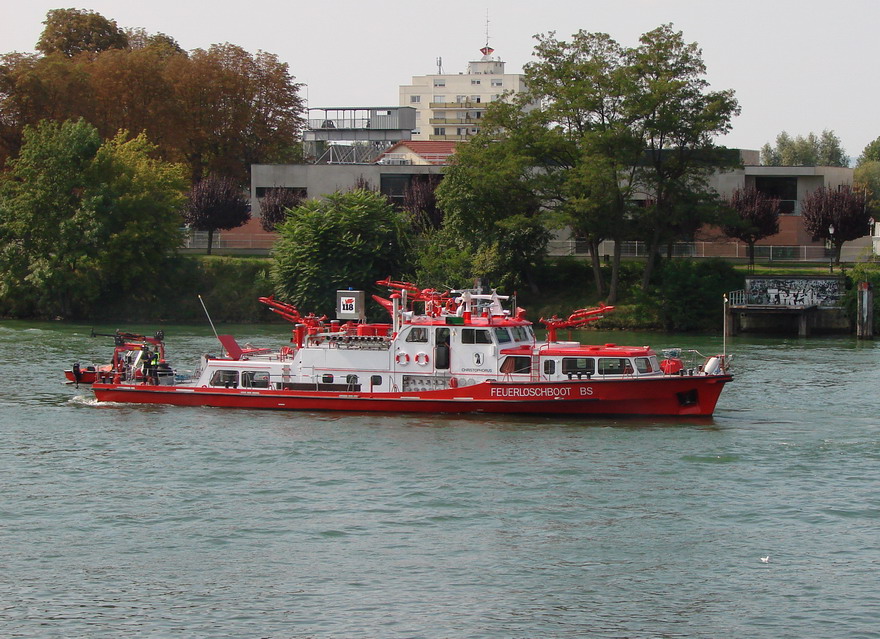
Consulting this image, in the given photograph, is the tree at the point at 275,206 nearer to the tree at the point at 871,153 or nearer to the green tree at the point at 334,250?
the green tree at the point at 334,250

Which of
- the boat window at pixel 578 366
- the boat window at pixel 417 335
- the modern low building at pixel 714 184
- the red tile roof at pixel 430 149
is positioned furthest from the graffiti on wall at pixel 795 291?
the red tile roof at pixel 430 149

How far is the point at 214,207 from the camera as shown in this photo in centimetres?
9869

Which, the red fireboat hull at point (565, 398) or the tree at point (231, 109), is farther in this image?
the tree at point (231, 109)

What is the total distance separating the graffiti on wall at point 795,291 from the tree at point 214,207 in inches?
1706

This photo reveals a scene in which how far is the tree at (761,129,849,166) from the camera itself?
18550 centimetres

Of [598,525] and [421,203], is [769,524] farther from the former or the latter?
[421,203]

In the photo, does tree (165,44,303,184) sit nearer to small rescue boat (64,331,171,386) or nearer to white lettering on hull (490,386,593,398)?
small rescue boat (64,331,171,386)

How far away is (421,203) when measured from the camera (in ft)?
312

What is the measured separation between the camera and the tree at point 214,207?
9862 cm

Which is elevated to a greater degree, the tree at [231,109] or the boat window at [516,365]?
the tree at [231,109]

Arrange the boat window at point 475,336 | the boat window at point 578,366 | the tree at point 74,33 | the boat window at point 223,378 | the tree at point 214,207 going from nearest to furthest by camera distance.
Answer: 1. the boat window at point 578,366
2. the boat window at point 475,336
3. the boat window at point 223,378
4. the tree at point 214,207
5. the tree at point 74,33

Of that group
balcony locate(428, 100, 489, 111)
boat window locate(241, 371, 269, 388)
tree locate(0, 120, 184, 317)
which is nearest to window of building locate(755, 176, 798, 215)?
tree locate(0, 120, 184, 317)

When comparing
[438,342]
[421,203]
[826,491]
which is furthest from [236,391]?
[421,203]

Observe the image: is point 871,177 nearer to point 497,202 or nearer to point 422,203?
point 422,203
